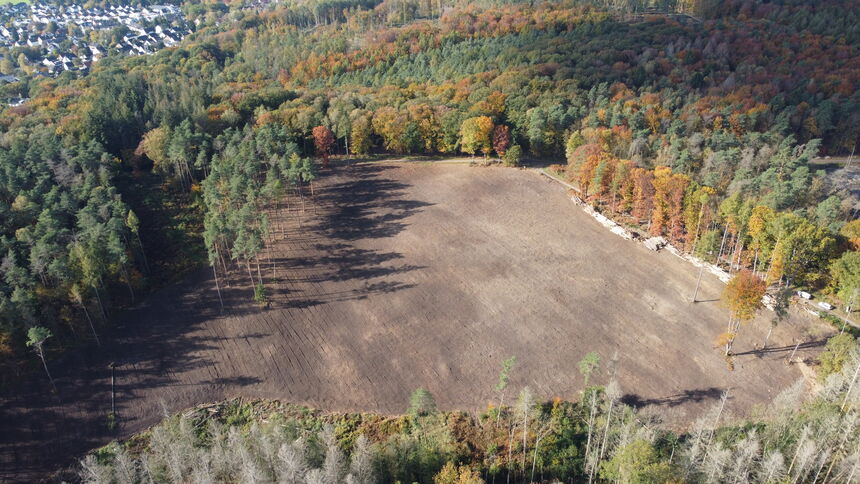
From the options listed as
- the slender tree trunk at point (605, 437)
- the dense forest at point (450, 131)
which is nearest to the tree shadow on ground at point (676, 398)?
the slender tree trunk at point (605, 437)

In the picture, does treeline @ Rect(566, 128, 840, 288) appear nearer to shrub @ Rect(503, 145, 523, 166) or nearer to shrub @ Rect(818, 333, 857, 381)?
shrub @ Rect(503, 145, 523, 166)

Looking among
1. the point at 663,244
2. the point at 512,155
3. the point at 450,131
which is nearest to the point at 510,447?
the point at 663,244

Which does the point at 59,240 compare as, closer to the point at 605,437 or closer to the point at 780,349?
the point at 605,437

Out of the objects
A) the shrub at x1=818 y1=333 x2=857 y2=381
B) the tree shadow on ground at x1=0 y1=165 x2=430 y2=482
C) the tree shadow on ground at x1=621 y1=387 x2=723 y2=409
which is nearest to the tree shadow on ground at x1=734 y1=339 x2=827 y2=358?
the shrub at x1=818 y1=333 x2=857 y2=381

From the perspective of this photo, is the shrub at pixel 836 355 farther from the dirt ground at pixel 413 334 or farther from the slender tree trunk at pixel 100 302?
the slender tree trunk at pixel 100 302

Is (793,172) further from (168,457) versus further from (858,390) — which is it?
(168,457)
